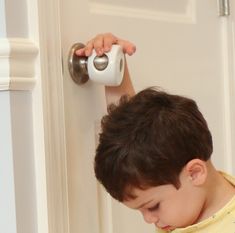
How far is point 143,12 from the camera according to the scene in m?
1.30

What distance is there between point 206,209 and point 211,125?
525 mm

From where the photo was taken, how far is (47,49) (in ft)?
3.35

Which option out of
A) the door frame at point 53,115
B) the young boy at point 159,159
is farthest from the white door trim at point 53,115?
the young boy at point 159,159

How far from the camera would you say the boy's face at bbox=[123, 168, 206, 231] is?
948 millimetres

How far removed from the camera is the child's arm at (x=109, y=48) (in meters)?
1.07

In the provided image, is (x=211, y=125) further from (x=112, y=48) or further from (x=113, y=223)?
(x=112, y=48)

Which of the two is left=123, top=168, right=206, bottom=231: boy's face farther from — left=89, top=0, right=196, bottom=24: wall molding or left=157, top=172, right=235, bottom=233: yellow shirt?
left=89, top=0, right=196, bottom=24: wall molding

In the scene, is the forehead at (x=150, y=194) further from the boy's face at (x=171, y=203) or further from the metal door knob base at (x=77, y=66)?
the metal door knob base at (x=77, y=66)

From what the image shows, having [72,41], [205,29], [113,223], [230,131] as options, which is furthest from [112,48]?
[230,131]

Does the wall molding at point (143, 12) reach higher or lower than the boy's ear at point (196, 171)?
higher

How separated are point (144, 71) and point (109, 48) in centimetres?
25

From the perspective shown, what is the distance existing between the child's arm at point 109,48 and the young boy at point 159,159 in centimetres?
13

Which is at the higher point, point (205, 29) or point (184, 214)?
point (205, 29)

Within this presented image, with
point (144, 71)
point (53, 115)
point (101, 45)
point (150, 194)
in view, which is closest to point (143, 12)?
point (144, 71)
